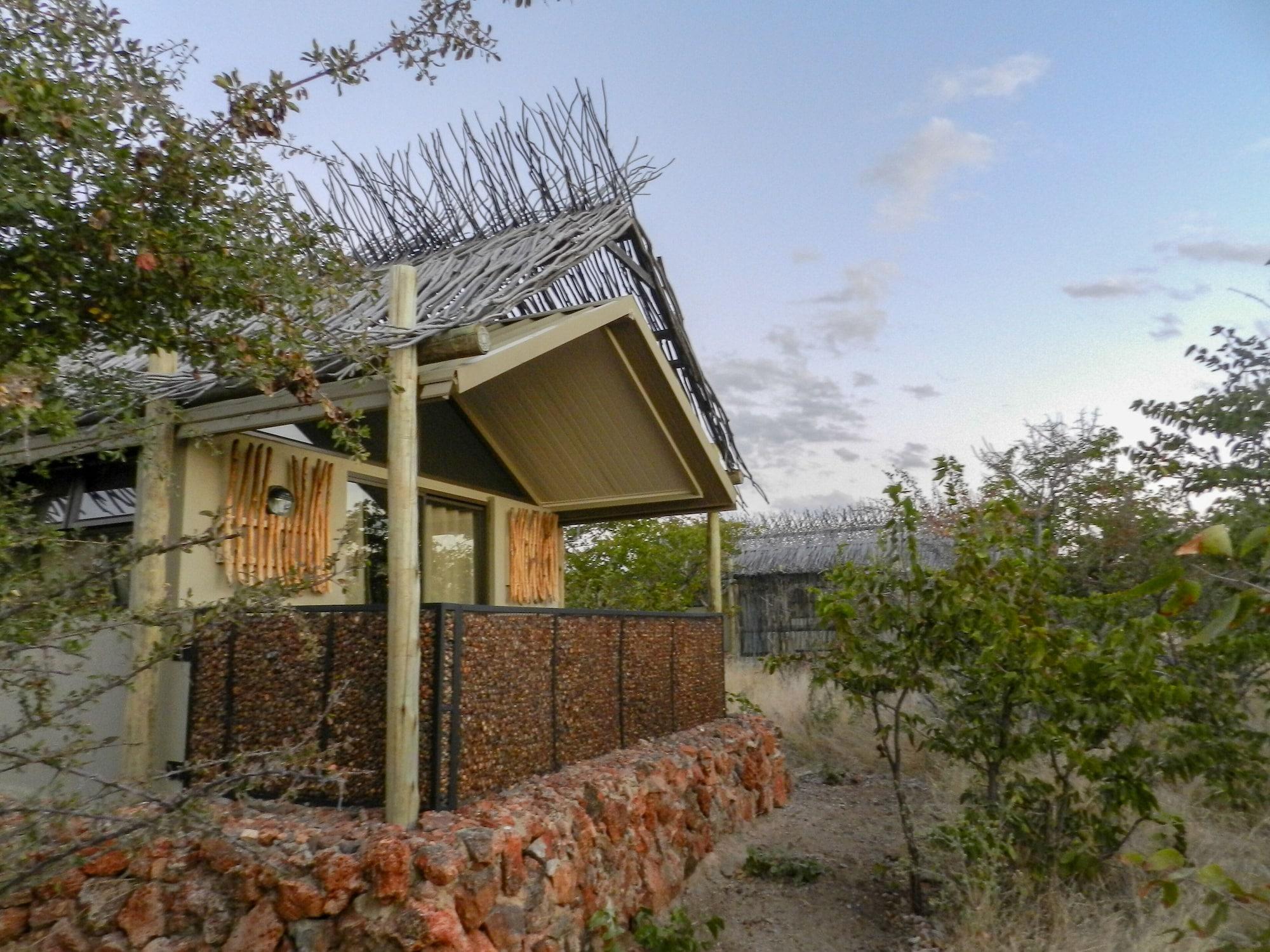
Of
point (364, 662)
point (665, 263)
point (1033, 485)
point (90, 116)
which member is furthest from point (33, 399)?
point (1033, 485)

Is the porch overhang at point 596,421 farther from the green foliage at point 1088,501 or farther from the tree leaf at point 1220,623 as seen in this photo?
the tree leaf at point 1220,623

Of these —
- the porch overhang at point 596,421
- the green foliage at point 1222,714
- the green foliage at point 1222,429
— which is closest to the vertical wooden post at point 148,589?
the porch overhang at point 596,421

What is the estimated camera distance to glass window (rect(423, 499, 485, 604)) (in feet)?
28.8

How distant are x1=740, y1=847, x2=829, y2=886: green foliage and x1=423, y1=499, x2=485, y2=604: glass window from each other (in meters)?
3.60

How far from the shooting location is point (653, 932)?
5617 millimetres

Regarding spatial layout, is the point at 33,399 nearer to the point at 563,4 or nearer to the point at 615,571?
the point at 563,4

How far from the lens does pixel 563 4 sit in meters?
4.32

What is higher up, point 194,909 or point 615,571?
point 615,571

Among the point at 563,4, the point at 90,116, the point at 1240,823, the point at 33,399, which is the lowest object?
the point at 1240,823

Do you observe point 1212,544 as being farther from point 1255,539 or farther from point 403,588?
point 403,588

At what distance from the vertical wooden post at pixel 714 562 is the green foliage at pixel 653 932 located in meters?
4.16

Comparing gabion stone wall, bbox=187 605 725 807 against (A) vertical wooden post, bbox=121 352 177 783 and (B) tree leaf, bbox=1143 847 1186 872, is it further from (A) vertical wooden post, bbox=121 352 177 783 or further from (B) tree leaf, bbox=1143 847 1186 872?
(B) tree leaf, bbox=1143 847 1186 872

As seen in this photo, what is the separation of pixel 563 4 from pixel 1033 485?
10756 mm

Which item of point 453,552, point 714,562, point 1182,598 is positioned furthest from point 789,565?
point 1182,598
